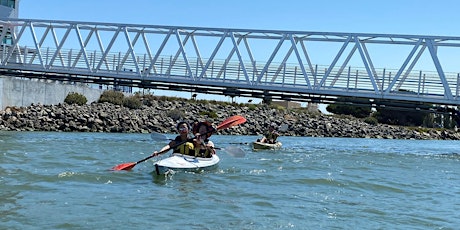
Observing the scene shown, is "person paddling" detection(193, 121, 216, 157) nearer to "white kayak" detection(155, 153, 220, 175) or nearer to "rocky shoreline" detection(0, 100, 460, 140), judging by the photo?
"white kayak" detection(155, 153, 220, 175)

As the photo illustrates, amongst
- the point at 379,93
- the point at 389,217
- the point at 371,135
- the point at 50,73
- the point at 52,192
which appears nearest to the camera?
the point at 389,217

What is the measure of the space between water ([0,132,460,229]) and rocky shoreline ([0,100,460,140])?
66.4ft

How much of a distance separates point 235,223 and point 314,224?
1.32 metres

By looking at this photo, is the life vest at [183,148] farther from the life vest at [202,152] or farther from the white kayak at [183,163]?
the white kayak at [183,163]

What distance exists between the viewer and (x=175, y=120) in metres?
49.7

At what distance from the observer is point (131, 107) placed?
52281 mm

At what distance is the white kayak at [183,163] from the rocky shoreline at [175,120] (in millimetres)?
23480

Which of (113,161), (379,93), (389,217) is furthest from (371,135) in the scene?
(389,217)

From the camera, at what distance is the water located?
10883 mm

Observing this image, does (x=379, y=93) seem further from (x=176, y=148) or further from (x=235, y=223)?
(x=235, y=223)

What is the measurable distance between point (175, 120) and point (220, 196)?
36.3 m

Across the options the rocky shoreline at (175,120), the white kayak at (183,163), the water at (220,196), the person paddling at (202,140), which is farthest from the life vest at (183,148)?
the rocky shoreline at (175,120)

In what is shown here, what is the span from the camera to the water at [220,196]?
35.7 feet

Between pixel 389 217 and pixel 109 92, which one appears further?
pixel 109 92
